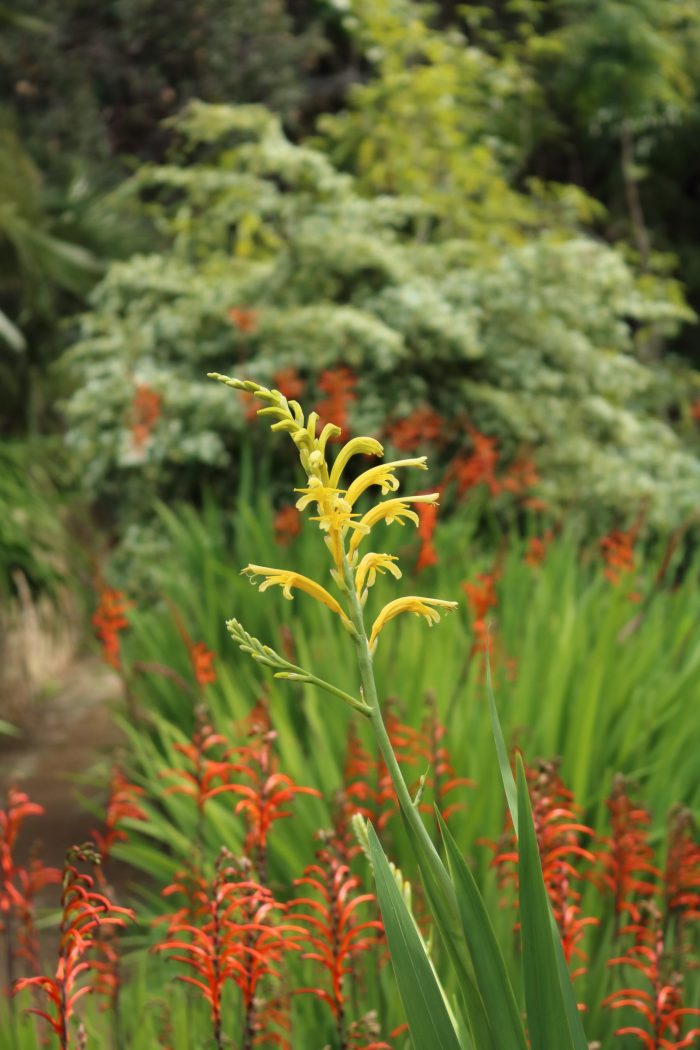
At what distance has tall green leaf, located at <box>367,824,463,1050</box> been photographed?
3.08ft

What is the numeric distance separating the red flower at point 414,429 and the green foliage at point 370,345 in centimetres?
14

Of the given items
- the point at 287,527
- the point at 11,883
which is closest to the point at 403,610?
the point at 11,883

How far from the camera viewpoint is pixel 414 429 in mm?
4234

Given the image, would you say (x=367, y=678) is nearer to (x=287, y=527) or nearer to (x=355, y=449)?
(x=355, y=449)

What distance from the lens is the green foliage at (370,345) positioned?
468 centimetres

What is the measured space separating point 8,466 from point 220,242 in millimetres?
1673

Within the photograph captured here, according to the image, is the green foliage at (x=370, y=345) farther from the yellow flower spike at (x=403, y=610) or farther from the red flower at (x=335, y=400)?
the yellow flower spike at (x=403, y=610)

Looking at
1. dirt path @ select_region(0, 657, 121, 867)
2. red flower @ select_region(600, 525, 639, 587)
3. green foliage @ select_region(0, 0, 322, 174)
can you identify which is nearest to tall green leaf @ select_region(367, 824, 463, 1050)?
red flower @ select_region(600, 525, 639, 587)

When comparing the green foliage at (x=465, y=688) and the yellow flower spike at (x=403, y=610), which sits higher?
the yellow flower spike at (x=403, y=610)

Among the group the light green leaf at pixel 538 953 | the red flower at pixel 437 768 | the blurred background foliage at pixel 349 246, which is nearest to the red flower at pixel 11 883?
the red flower at pixel 437 768

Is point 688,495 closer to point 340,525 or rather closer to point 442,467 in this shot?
point 442,467

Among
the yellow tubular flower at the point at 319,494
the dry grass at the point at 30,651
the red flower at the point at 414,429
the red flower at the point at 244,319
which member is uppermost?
the yellow tubular flower at the point at 319,494

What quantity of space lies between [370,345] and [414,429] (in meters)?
0.61

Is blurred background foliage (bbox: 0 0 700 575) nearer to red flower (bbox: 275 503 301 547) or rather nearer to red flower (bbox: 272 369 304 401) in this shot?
red flower (bbox: 272 369 304 401)
